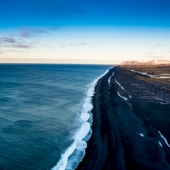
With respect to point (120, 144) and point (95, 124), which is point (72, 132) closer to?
point (95, 124)

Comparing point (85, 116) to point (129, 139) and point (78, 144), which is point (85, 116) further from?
point (129, 139)

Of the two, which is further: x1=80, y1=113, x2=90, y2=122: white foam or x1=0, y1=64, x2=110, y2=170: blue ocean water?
x1=80, y1=113, x2=90, y2=122: white foam

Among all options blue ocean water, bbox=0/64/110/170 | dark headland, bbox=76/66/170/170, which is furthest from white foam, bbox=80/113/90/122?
dark headland, bbox=76/66/170/170

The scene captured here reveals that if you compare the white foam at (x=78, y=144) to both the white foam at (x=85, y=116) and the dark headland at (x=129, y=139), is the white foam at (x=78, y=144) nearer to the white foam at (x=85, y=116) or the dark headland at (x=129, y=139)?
the white foam at (x=85, y=116)

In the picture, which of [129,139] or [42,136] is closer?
[129,139]

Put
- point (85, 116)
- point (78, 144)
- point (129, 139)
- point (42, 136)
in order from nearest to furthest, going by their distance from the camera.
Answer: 1. point (78, 144)
2. point (129, 139)
3. point (42, 136)
4. point (85, 116)

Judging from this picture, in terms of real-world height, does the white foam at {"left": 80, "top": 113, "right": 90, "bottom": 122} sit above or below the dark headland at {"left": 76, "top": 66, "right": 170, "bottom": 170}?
below

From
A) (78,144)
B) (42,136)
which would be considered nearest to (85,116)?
(42,136)

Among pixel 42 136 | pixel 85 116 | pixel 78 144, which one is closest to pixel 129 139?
pixel 78 144

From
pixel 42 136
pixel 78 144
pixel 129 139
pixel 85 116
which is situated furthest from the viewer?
pixel 85 116

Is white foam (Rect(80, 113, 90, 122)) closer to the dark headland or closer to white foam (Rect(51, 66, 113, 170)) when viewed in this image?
white foam (Rect(51, 66, 113, 170))

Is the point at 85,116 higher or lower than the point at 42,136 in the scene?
lower
